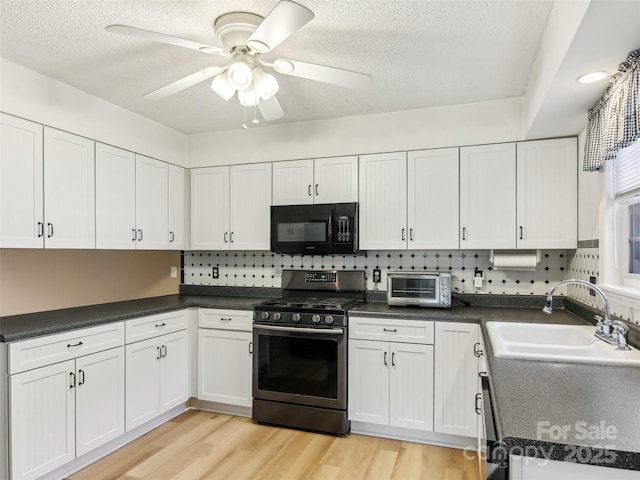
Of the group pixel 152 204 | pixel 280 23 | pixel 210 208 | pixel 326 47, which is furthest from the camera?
pixel 210 208

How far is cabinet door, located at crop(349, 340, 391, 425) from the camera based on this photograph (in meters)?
2.75

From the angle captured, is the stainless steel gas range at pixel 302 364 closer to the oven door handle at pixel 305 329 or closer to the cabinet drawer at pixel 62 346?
the oven door handle at pixel 305 329

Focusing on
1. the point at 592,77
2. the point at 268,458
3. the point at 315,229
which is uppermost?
the point at 592,77

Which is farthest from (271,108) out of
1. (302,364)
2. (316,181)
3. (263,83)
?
(302,364)

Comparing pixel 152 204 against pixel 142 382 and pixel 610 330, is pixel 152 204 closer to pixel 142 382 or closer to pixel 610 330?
pixel 142 382

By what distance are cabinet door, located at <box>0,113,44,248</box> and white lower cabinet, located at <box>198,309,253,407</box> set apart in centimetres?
134

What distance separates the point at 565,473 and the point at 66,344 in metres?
2.43

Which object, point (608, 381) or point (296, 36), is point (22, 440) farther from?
point (608, 381)

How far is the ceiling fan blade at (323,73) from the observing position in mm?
1780

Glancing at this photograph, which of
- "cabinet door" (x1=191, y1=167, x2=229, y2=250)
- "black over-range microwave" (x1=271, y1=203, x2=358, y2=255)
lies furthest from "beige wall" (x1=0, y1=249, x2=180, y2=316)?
"black over-range microwave" (x1=271, y1=203, x2=358, y2=255)

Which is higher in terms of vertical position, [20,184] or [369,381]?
[20,184]

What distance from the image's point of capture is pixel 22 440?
2.02m

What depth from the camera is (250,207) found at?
11.4ft

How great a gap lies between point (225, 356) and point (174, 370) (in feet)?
1.30
